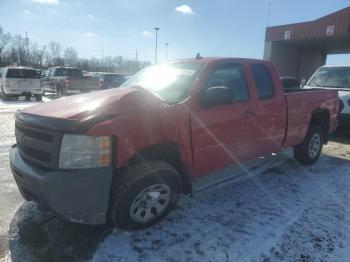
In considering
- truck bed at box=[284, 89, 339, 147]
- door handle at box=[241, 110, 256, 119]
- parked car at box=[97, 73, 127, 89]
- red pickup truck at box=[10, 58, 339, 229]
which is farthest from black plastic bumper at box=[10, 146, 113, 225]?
parked car at box=[97, 73, 127, 89]

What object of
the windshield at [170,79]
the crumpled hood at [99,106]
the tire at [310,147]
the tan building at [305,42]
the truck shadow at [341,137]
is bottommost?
the truck shadow at [341,137]

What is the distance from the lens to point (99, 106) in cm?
298

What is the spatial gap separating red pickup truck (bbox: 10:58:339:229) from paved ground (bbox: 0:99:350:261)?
281 millimetres

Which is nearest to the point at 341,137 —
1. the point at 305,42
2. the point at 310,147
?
the point at 310,147

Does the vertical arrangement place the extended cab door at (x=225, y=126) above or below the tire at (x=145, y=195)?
above

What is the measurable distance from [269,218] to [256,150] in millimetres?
1093

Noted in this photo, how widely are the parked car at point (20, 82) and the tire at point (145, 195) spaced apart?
53.5ft

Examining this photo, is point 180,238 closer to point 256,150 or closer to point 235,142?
point 235,142

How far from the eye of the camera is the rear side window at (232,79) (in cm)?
395

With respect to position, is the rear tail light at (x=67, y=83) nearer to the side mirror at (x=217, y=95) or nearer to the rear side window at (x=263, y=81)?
the rear side window at (x=263, y=81)

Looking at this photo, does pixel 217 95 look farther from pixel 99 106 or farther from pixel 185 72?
pixel 99 106

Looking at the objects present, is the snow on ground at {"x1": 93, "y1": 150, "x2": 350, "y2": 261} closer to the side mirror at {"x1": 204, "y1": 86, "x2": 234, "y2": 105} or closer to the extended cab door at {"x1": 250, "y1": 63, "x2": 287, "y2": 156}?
the extended cab door at {"x1": 250, "y1": 63, "x2": 287, "y2": 156}

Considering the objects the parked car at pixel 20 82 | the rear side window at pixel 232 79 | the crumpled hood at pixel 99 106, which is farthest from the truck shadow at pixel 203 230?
the parked car at pixel 20 82

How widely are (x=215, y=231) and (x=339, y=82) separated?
731 centimetres
